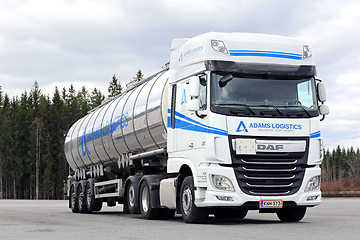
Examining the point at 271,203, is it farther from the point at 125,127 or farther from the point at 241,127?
the point at 125,127

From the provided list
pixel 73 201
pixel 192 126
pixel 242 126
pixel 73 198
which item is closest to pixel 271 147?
pixel 242 126

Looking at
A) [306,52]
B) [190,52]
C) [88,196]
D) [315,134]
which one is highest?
[190,52]

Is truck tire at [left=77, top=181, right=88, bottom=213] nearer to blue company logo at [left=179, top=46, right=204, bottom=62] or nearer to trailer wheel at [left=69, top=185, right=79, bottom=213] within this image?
trailer wheel at [left=69, top=185, right=79, bottom=213]

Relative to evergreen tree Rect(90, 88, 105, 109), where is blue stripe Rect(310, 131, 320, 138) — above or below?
below

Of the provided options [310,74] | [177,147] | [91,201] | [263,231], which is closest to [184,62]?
[177,147]

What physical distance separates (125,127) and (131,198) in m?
2.25

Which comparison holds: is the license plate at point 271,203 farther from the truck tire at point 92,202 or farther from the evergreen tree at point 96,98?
the evergreen tree at point 96,98

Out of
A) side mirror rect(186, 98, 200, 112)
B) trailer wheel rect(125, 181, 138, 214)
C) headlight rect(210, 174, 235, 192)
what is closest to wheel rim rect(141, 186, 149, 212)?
trailer wheel rect(125, 181, 138, 214)

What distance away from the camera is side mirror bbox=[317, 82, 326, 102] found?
13.7 meters

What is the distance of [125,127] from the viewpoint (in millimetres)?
18938

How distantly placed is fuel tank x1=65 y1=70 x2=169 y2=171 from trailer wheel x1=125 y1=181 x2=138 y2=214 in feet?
3.48

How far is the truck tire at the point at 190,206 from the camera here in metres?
13.5

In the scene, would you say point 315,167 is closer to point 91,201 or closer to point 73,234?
point 73,234

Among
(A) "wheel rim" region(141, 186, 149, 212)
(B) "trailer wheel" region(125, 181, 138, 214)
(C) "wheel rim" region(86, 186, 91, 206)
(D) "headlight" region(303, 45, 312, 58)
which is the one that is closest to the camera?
(D) "headlight" region(303, 45, 312, 58)
